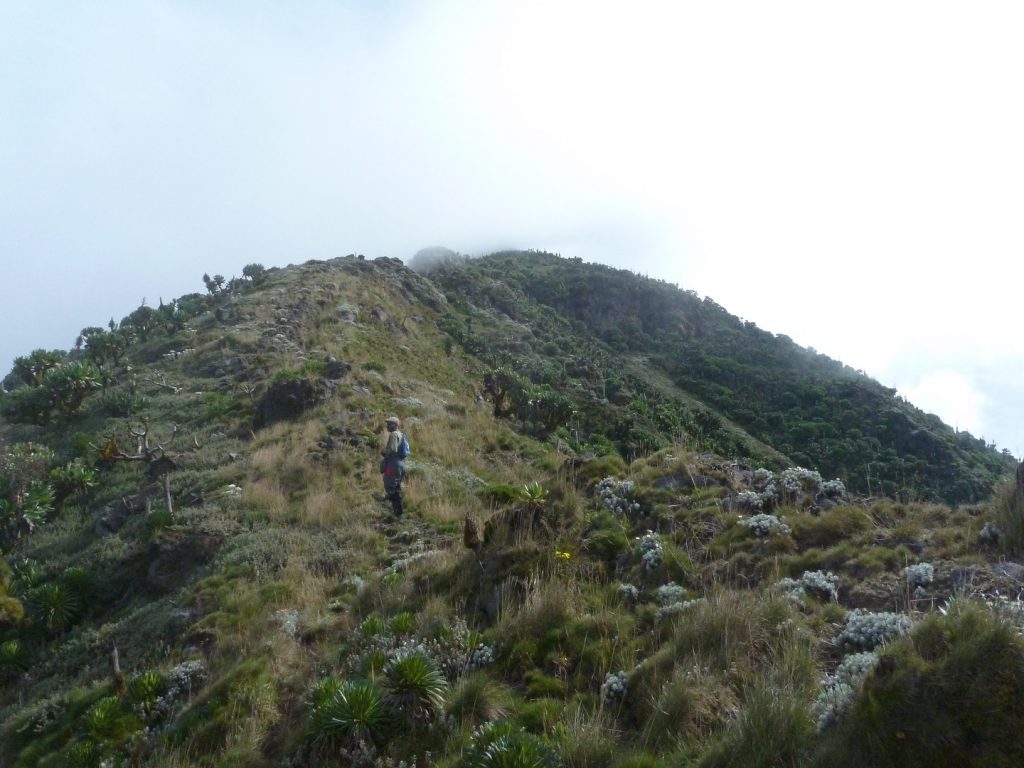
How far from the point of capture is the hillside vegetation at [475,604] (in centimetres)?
407

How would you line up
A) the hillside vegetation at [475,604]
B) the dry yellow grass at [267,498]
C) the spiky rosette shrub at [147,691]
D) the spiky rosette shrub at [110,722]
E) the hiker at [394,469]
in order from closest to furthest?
the hillside vegetation at [475,604]
the spiky rosette shrub at [110,722]
the spiky rosette shrub at [147,691]
the hiker at [394,469]
the dry yellow grass at [267,498]

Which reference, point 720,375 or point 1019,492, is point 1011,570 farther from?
point 720,375

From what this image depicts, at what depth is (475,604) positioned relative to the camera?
6902 mm

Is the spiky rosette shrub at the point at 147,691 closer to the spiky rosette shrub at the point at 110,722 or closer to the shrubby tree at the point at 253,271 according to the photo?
the spiky rosette shrub at the point at 110,722

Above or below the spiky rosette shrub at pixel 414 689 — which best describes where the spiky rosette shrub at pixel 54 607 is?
below

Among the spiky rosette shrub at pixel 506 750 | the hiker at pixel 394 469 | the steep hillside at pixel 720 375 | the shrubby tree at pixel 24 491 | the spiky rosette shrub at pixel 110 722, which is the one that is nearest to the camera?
the spiky rosette shrub at pixel 506 750

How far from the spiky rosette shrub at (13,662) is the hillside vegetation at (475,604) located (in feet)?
0.12

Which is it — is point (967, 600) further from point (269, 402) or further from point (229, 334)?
point (229, 334)

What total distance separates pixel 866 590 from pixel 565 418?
800 inches

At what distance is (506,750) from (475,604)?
2.62 meters

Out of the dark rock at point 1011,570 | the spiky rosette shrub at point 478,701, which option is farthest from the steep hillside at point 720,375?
the spiky rosette shrub at point 478,701

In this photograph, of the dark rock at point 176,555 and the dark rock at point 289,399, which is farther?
the dark rock at point 289,399

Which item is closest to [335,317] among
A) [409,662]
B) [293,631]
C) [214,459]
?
[214,459]

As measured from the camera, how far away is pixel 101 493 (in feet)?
55.3
